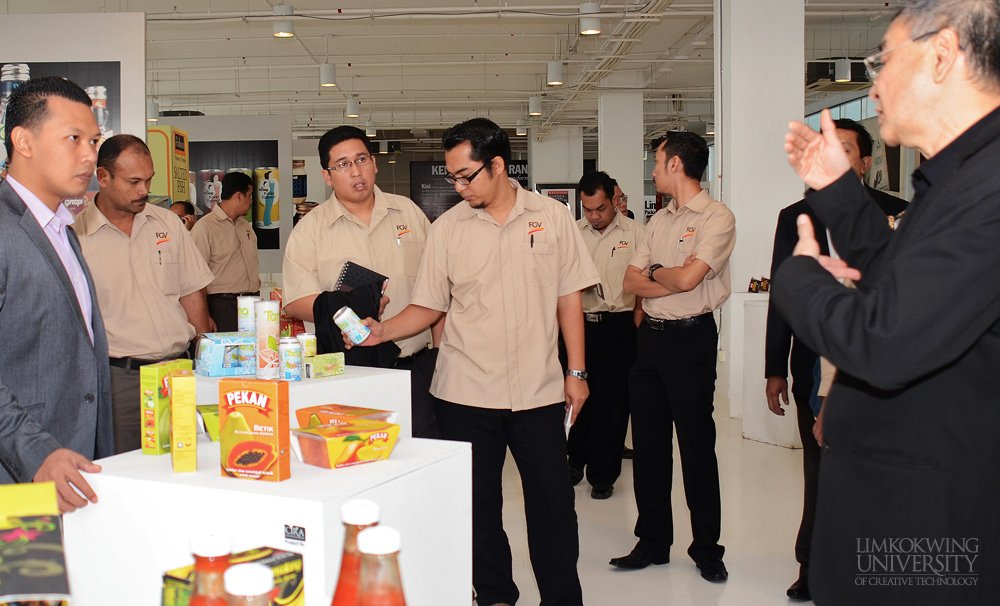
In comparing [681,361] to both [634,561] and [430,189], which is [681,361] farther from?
[430,189]

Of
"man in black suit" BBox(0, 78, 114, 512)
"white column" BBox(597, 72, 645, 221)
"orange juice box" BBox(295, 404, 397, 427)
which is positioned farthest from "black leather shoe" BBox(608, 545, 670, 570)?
"white column" BBox(597, 72, 645, 221)

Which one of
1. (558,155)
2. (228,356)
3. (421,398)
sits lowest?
(421,398)

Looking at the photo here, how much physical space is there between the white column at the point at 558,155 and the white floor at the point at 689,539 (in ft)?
58.1

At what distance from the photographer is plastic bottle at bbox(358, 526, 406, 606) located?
3.36ft

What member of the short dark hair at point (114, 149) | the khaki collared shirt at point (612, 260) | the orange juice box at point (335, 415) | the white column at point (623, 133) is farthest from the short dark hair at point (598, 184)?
the white column at point (623, 133)

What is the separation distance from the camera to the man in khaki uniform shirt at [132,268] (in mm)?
3623

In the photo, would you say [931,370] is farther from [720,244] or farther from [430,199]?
[430,199]

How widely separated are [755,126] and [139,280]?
5256 millimetres

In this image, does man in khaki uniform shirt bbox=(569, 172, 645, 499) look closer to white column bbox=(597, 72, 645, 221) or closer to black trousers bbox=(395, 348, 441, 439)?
black trousers bbox=(395, 348, 441, 439)

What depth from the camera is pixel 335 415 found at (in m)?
2.04

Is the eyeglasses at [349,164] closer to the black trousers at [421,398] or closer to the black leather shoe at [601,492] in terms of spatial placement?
the black trousers at [421,398]

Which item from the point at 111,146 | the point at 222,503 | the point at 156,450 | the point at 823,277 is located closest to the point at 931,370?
the point at 823,277

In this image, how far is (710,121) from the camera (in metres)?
23.6

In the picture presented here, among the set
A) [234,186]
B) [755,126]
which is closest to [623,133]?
[755,126]
